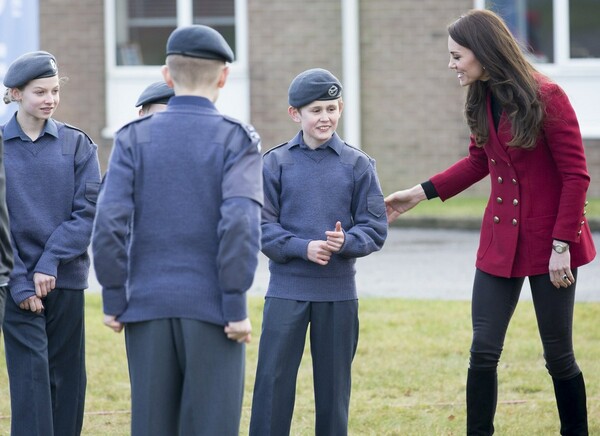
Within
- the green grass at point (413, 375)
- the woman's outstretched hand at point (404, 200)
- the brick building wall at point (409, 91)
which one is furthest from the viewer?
the brick building wall at point (409, 91)

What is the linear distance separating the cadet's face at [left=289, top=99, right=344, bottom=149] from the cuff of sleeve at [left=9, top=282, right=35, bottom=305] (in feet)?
4.71

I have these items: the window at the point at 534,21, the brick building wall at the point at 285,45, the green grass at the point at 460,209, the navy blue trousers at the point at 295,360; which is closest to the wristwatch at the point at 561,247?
the navy blue trousers at the point at 295,360

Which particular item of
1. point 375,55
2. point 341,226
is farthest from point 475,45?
point 375,55

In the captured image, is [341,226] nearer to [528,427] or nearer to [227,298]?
[227,298]

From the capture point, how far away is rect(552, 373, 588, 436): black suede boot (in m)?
5.58

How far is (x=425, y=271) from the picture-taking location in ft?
39.8

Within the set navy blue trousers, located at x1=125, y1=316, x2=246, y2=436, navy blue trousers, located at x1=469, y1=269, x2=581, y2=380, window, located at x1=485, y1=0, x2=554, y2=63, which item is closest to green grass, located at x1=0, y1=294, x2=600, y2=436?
navy blue trousers, located at x1=469, y1=269, x2=581, y2=380

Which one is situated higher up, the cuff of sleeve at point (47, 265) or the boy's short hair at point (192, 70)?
the boy's short hair at point (192, 70)

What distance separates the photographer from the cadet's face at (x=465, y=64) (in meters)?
5.33

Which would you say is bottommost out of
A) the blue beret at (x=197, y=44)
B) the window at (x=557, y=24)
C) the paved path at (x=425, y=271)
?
the paved path at (x=425, y=271)

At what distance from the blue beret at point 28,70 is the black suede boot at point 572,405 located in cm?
278

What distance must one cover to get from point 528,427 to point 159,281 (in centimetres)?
288

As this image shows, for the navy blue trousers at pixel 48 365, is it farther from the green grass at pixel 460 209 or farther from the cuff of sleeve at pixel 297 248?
the green grass at pixel 460 209

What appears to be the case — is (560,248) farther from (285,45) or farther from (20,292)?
(285,45)
